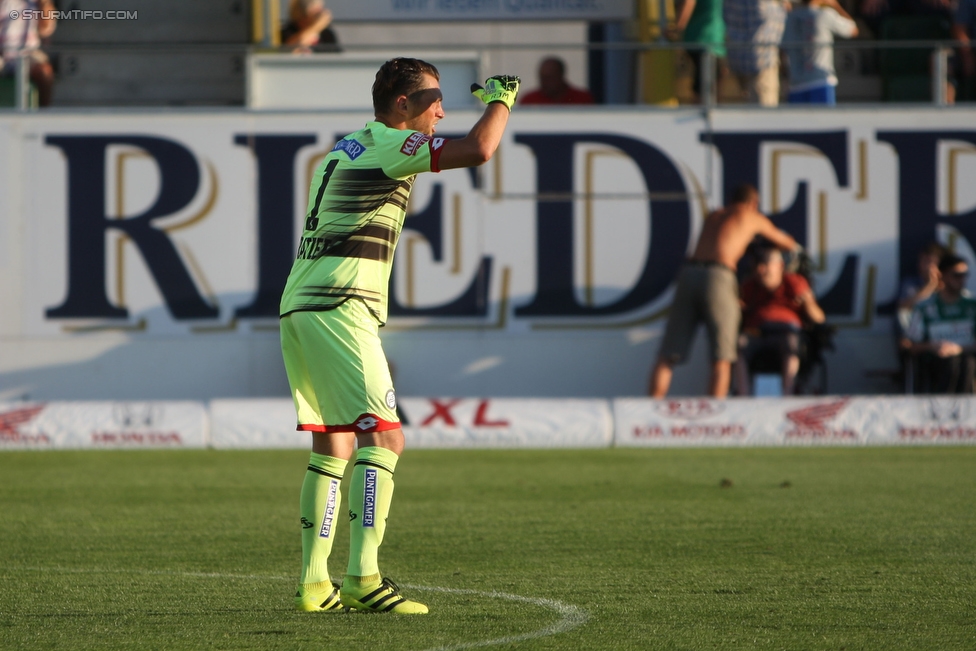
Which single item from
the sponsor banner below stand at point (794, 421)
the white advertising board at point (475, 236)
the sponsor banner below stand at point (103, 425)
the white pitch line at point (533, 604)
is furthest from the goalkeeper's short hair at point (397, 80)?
the white advertising board at point (475, 236)

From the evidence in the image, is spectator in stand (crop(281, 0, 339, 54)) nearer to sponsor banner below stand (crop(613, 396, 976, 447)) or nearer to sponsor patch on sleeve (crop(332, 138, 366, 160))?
sponsor banner below stand (crop(613, 396, 976, 447))

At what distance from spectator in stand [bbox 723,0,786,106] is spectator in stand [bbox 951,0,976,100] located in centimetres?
194

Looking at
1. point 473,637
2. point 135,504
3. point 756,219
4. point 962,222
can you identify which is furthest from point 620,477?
point 962,222

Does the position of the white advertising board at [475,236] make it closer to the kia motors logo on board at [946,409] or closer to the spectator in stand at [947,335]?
the spectator in stand at [947,335]

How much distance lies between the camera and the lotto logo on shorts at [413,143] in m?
4.76

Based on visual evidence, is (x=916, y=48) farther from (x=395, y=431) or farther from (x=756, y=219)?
(x=395, y=431)

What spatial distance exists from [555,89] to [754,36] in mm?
2200

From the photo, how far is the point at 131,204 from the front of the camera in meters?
14.5

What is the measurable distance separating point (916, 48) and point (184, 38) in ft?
26.6

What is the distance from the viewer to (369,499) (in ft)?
16.1

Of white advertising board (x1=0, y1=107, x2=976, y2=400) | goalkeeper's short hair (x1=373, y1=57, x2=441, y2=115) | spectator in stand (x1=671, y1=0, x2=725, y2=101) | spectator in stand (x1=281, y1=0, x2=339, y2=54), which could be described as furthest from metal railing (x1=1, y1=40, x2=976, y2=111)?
goalkeeper's short hair (x1=373, y1=57, x2=441, y2=115)

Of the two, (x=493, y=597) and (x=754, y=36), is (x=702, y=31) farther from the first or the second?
(x=493, y=597)

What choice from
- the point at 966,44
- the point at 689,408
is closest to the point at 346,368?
the point at 689,408

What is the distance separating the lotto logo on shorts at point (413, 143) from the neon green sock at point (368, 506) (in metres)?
1.08
